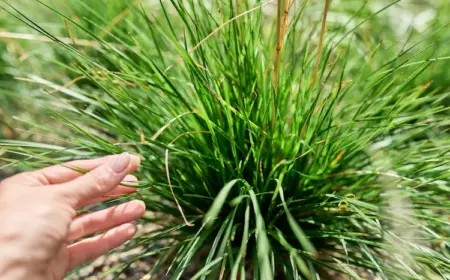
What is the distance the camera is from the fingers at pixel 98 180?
1426 millimetres

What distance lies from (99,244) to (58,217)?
26 cm

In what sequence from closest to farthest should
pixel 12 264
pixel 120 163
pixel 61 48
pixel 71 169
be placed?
pixel 12 264 < pixel 120 163 < pixel 71 169 < pixel 61 48

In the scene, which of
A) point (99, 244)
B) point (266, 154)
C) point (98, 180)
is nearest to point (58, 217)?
point (98, 180)

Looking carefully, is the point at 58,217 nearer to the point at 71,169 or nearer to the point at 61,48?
the point at 71,169

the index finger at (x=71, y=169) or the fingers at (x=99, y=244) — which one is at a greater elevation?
the index finger at (x=71, y=169)

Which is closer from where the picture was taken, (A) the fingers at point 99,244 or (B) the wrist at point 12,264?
(B) the wrist at point 12,264

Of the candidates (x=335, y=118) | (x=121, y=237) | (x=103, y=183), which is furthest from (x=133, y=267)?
(x=335, y=118)

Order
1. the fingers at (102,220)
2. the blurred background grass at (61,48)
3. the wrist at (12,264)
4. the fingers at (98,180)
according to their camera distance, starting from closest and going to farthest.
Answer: the wrist at (12,264), the fingers at (98,180), the fingers at (102,220), the blurred background grass at (61,48)

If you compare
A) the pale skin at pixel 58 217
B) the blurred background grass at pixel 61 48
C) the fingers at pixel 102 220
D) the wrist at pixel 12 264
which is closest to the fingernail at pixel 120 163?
the pale skin at pixel 58 217

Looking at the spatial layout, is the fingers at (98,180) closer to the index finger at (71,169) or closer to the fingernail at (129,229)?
the index finger at (71,169)

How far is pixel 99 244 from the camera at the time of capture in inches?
62.3

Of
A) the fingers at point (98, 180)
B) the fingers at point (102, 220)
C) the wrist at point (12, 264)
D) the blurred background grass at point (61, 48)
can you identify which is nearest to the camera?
the wrist at point (12, 264)

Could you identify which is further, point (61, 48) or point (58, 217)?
point (61, 48)

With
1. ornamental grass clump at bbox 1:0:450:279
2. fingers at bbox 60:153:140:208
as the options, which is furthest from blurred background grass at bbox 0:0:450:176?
fingers at bbox 60:153:140:208
